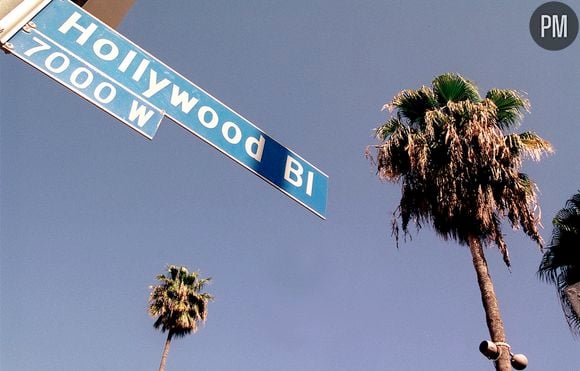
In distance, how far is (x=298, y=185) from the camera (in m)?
3.11

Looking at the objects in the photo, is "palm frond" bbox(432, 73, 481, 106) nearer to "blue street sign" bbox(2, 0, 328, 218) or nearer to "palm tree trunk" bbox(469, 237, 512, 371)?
"palm tree trunk" bbox(469, 237, 512, 371)

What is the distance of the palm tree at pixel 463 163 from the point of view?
931 centimetres

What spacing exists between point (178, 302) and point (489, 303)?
18928 millimetres

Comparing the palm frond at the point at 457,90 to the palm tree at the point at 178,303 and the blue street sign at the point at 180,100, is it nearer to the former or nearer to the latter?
the blue street sign at the point at 180,100

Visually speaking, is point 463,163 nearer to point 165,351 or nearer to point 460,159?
point 460,159

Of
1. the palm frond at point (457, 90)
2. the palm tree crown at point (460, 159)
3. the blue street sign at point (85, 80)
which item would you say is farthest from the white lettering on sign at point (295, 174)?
the palm frond at point (457, 90)

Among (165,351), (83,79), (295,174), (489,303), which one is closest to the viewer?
(83,79)

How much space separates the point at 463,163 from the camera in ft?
31.1

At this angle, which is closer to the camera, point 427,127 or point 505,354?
point 505,354

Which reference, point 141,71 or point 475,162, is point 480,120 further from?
point 141,71

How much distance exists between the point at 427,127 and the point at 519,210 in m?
2.59

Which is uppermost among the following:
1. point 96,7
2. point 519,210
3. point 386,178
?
point 386,178

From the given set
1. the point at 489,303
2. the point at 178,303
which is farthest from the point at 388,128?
the point at 178,303

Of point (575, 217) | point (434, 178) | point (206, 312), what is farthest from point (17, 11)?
point (206, 312)
